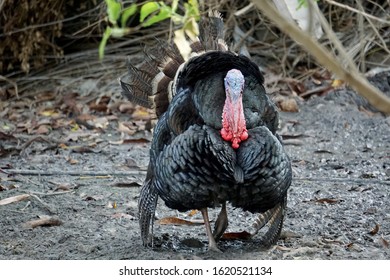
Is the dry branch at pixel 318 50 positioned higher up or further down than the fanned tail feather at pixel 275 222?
higher up

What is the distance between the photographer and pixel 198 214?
385cm

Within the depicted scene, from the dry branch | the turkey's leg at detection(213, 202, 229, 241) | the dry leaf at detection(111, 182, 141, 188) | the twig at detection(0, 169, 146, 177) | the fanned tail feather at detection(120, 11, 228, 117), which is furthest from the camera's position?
the twig at detection(0, 169, 146, 177)

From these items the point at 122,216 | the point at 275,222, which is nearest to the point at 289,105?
the point at 122,216

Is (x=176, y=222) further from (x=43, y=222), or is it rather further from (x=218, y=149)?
(x=218, y=149)

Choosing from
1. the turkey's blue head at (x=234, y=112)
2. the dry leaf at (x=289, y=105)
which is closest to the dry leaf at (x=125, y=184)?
the turkey's blue head at (x=234, y=112)

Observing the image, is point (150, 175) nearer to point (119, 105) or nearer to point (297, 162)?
point (297, 162)

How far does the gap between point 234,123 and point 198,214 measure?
1009 millimetres

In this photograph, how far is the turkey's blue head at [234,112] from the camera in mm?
2947

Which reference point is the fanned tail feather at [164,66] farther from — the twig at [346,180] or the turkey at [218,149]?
the twig at [346,180]

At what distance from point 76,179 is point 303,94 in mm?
2154

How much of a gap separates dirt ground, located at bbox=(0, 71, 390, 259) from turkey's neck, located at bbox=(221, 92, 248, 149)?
467 mm

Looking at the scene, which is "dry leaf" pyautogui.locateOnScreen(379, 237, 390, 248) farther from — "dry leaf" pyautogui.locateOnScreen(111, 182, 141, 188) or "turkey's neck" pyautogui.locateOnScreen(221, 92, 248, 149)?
"dry leaf" pyautogui.locateOnScreen(111, 182, 141, 188)

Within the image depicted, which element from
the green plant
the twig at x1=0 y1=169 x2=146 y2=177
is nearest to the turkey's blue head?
the green plant

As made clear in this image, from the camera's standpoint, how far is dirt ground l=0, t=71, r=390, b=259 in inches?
128
